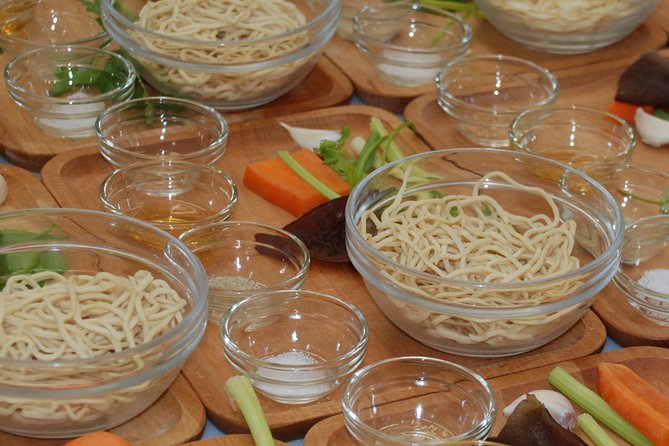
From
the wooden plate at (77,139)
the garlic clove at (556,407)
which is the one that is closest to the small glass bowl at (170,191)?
the wooden plate at (77,139)

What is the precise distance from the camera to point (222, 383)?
70.7 inches

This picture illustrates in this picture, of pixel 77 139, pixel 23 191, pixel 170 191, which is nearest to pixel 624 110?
pixel 170 191

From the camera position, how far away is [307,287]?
2033 mm

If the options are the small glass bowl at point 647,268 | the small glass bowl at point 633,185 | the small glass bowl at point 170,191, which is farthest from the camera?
the small glass bowl at point 633,185

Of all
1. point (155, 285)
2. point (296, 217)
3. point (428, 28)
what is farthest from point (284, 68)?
point (155, 285)

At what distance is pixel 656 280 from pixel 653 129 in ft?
1.81

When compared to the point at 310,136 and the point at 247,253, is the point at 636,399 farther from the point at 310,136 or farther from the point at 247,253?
the point at 310,136

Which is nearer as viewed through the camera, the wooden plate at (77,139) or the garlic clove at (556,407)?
the garlic clove at (556,407)

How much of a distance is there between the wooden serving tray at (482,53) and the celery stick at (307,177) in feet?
1.28

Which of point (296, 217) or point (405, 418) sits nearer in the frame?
point (405, 418)

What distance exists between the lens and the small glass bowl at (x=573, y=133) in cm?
243

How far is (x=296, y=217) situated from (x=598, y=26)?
3.35 ft

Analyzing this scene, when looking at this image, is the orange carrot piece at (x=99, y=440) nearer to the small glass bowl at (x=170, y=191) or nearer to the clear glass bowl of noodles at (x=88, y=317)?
the clear glass bowl of noodles at (x=88, y=317)

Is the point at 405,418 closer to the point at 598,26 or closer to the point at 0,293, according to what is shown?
the point at 0,293
